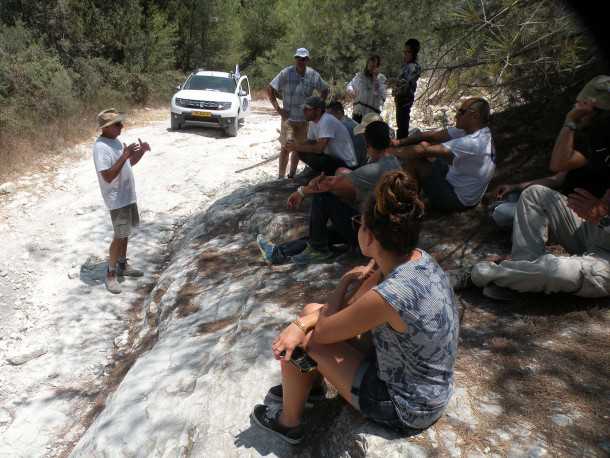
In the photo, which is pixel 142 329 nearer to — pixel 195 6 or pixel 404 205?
pixel 404 205

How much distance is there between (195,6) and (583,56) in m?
20.5

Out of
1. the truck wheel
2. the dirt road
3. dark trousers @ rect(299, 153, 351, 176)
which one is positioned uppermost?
dark trousers @ rect(299, 153, 351, 176)

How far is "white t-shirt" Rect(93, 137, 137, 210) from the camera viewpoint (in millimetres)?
4816

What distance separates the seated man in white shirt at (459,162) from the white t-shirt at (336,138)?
0.91 meters

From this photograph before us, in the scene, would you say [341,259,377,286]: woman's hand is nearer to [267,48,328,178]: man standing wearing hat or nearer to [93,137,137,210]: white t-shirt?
[93,137,137,210]: white t-shirt

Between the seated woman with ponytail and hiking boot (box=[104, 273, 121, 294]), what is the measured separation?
359cm

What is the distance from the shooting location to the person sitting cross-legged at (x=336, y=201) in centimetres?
396

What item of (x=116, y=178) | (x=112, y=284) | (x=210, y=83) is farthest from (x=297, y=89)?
(x=210, y=83)

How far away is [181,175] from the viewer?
30.2 ft

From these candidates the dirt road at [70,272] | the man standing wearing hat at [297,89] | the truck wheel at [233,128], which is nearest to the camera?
the dirt road at [70,272]

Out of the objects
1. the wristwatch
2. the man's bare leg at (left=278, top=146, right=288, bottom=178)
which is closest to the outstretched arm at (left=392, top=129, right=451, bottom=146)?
the wristwatch

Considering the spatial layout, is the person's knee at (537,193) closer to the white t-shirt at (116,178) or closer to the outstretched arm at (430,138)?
the outstretched arm at (430,138)

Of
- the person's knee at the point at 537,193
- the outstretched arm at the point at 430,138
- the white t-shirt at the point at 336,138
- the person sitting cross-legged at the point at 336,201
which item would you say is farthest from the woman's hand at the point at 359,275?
the white t-shirt at the point at 336,138

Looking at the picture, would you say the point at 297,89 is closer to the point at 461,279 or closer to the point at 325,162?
the point at 325,162
